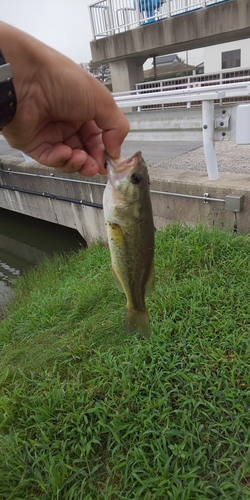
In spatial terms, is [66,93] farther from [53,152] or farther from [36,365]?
[36,365]

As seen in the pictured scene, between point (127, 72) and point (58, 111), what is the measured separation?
46.9 feet

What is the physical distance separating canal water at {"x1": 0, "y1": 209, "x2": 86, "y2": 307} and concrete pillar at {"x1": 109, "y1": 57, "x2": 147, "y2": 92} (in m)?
8.14

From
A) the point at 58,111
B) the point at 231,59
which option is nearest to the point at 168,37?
the point at 231,59

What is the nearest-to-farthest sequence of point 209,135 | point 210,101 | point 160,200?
point 210,101, point 209,135, point 160,200

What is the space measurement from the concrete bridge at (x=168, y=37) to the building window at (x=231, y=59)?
301 inches

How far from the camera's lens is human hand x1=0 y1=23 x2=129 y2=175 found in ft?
5.29

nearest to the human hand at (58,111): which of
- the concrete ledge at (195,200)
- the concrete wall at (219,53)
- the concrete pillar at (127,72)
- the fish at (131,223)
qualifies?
the fish at (131,223)

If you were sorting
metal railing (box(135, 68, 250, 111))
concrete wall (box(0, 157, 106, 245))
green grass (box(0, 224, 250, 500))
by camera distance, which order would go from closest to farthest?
green grass (box(0, 224, 250, 500)), concrete wall (box(0, 157, 106, 245)), metal railing (box(135, 68, 250, 111))

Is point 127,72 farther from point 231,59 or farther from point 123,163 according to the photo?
point 123,163

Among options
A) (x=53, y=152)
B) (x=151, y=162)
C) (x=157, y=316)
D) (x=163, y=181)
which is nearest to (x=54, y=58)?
(x=53, y=152)

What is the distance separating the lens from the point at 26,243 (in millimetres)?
9117

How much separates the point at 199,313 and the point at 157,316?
40 cm

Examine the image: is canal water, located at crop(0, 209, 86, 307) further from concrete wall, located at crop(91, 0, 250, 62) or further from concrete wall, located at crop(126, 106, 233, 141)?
concrete wall, located at crop(91, 0, 250, 62)

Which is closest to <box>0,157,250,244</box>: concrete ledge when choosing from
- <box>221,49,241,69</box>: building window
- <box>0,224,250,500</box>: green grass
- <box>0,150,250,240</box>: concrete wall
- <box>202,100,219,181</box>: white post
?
<box>0,150,250,240</box>: concrete wall
